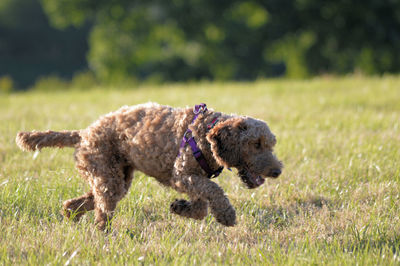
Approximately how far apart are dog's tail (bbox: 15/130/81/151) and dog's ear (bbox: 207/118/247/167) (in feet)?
4.59

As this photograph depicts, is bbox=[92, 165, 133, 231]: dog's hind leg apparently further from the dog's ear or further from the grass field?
the dog's ear

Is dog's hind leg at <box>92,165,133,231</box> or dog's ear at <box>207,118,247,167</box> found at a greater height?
dog's ear at <box>207,118,247,167</box>

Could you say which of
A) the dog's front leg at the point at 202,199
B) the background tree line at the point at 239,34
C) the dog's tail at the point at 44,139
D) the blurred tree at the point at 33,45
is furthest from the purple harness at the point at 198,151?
the blurred tree at the point at 33,45

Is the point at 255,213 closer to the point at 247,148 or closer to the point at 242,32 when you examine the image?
the point at 247,148

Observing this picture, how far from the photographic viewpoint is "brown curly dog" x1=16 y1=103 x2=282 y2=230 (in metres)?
3.88

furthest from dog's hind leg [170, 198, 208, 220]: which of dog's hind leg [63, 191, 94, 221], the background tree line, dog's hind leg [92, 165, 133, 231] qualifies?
the background tree line

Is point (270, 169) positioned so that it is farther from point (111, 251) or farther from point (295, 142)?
point (295, 142)

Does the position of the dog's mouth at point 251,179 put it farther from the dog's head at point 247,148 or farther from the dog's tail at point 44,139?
the dog's tail at point 44,139

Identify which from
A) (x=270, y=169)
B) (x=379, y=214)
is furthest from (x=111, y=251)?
(x=379, y=214)

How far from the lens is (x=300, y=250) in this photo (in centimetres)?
355

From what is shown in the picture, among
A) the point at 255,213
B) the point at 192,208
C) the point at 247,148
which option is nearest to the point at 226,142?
the point at 247,148

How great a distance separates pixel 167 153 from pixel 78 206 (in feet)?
3.42

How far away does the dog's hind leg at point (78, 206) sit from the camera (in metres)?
4.37

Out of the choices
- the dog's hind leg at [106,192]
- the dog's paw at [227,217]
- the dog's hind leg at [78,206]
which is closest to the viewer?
the dog's paw at [227,217]
